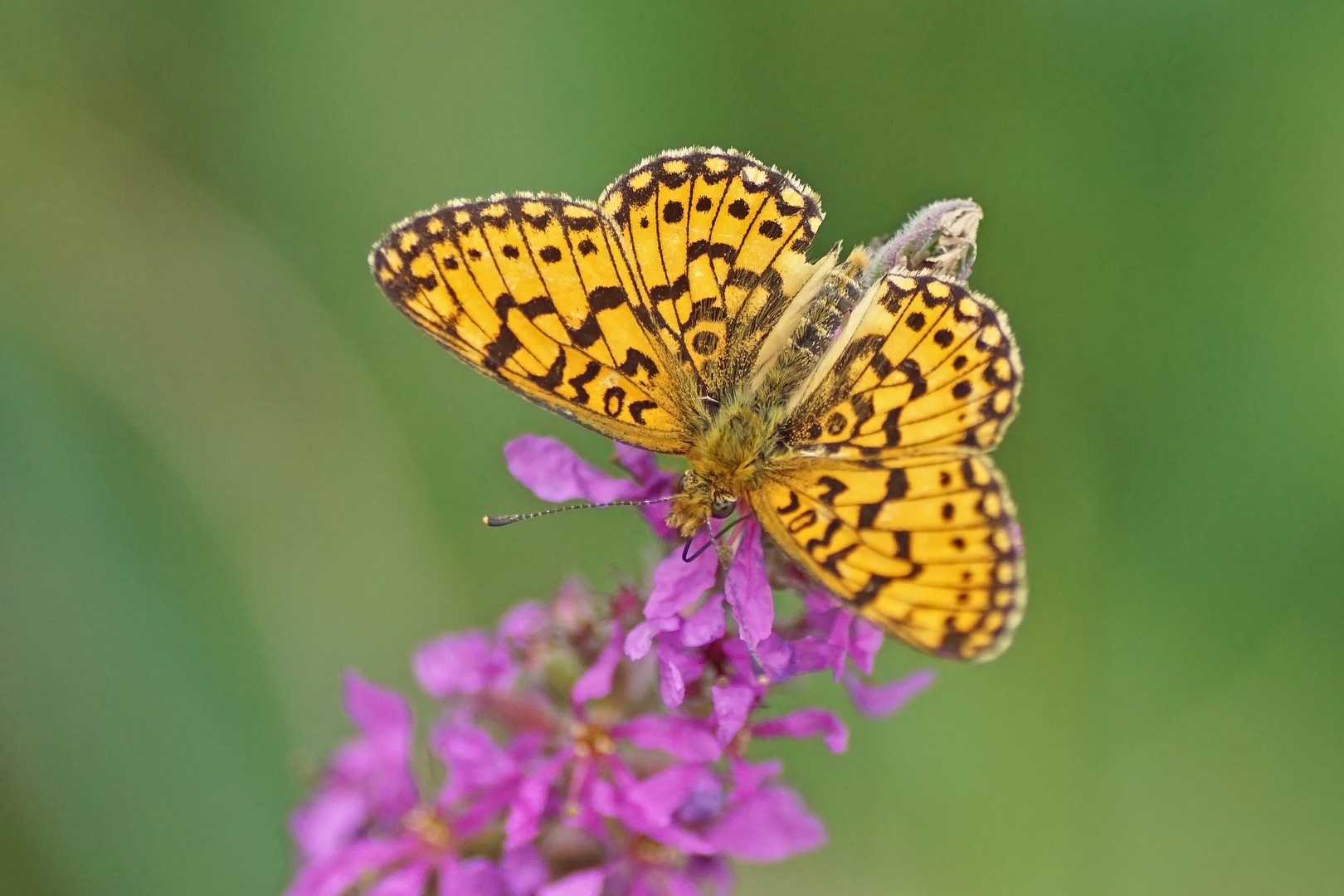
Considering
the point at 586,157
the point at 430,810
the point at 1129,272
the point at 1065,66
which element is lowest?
the point at 430,810

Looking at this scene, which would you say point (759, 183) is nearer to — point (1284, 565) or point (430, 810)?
point (430, 810)

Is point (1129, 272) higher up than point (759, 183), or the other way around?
point (759, 183)

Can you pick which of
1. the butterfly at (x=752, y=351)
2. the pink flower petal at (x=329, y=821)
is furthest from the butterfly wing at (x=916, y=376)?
the pink flower petal at (x=329, y=821)

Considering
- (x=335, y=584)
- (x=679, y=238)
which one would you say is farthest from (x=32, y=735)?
(x=679, y=238)

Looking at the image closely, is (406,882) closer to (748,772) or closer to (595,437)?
(748,772)

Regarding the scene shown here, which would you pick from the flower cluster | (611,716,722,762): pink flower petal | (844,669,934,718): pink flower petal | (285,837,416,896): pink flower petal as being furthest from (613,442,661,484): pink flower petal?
(285,837,416,896): pink flower petal
